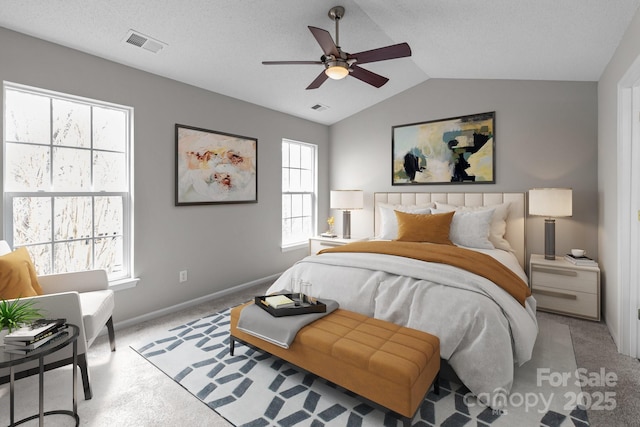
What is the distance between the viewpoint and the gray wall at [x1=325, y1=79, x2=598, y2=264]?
3.45m

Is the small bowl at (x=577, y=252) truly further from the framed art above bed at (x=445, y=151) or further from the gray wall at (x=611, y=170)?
the framed art above bed at (x=445, y=151)

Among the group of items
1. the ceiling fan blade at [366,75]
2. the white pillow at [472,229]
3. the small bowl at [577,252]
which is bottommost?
the small bowl at [577,252]

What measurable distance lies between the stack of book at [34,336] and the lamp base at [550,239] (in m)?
4.19

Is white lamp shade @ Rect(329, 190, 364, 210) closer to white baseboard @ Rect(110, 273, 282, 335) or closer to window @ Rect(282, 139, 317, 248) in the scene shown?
window @ Rect(282, 139, 317, 248)

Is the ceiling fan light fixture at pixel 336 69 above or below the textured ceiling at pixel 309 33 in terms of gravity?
below

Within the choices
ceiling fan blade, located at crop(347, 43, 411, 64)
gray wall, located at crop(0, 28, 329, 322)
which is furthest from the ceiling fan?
gray wall, located at crop(0, 28, 329, 322)

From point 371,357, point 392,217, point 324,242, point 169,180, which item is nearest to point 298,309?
point 371,357

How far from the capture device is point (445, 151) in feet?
14.0

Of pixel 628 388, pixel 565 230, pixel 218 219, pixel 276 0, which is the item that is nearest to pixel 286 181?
pixel 218 219

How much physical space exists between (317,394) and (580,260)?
2949 millimetres

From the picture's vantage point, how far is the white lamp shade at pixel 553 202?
3232 mm

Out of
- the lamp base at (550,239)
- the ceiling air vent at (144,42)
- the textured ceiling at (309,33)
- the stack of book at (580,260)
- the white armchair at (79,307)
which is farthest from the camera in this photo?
the lamp base at (550,239)

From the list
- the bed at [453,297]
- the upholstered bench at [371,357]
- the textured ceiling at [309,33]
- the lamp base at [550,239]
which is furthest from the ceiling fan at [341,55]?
the lamp base at [550,239]

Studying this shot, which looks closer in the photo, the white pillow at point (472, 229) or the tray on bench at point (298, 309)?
the tray on bench at point (298, 309)
